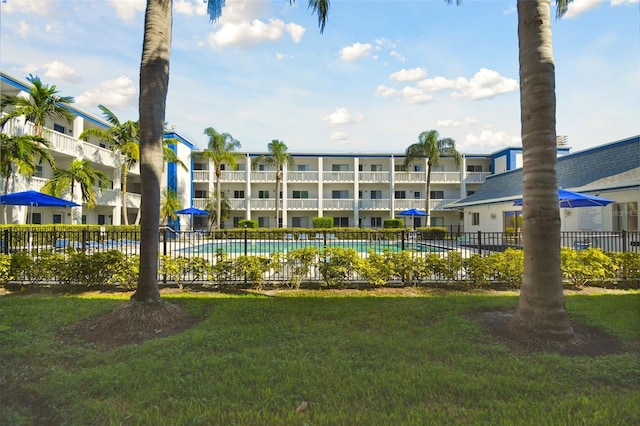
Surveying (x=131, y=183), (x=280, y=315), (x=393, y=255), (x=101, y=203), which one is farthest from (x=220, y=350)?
(x=131, y=183)

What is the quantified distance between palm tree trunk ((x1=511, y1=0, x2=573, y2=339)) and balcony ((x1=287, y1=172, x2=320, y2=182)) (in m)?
37.0

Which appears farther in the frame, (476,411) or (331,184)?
(331,184)

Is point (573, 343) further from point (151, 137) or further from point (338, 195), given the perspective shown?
point (338, 195)

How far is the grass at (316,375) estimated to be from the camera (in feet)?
10.5

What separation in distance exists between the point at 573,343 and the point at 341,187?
3902 centimetres

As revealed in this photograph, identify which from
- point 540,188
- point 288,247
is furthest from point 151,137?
point 288,247

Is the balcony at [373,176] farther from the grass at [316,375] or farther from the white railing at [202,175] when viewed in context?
the grass at [316,375]

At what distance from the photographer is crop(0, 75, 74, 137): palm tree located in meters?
18.9

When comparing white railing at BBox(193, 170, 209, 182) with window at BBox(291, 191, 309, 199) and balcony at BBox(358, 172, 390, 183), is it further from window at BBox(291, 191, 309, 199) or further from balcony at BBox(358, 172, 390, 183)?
balcony at BBox(358, 172, 390, 183)

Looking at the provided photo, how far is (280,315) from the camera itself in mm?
6477

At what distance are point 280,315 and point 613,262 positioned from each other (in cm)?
888

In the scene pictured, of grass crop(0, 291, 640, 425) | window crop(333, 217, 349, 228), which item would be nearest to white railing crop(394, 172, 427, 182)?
window crop(333, 217, 349, 228)

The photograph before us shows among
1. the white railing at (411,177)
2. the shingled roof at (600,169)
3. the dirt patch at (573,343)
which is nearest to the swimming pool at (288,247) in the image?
the dirt patch at (573,343)

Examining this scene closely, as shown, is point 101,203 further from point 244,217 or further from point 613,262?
point 613,262
